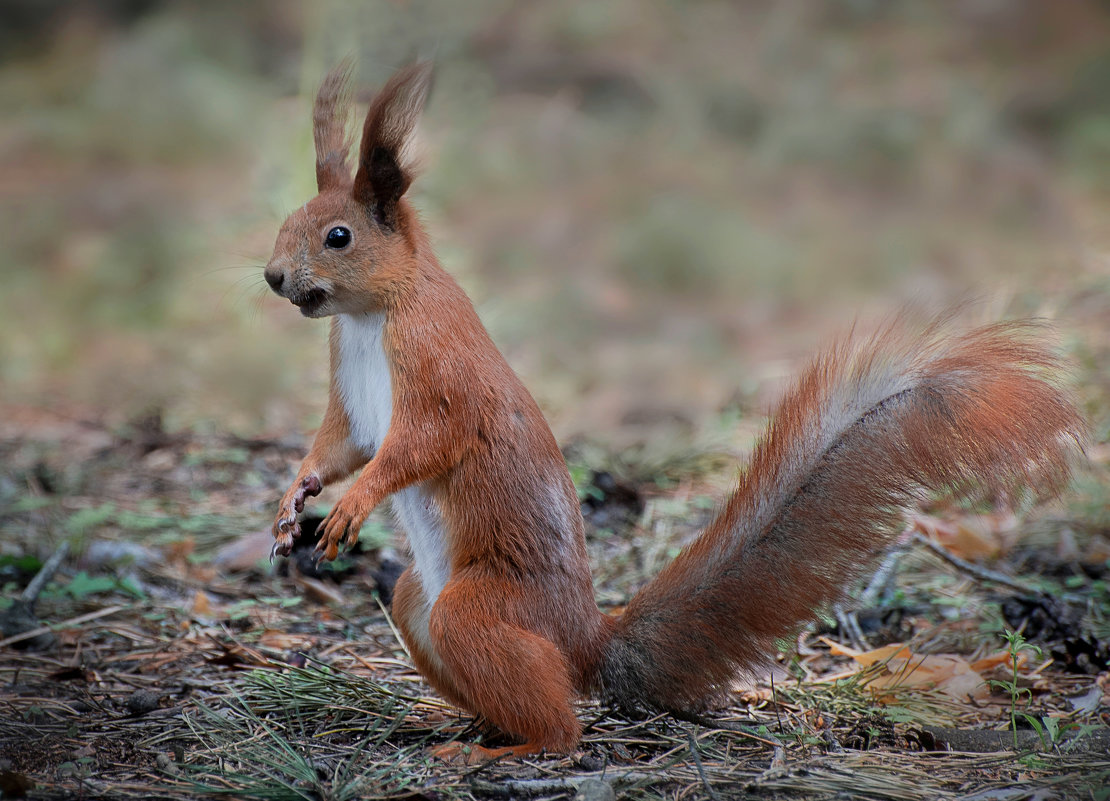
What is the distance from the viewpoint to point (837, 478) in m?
1.99

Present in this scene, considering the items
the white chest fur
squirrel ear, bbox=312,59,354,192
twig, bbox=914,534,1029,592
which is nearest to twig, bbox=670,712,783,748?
the white chest fur

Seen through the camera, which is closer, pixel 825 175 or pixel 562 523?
pixel 562 523

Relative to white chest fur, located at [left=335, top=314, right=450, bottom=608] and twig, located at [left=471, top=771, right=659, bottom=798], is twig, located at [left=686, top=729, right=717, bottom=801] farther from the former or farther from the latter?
white chest fur, located at [left=335, top=314, right=450, bottom=608]

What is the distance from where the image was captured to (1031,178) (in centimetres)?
859

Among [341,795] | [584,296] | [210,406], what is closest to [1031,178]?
[584,296]

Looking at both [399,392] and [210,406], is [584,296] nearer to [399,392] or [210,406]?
[210,406]

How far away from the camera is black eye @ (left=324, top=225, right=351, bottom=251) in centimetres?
219

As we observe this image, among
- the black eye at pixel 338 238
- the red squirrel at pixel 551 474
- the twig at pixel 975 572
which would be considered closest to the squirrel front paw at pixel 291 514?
the red squirrel at pixel 551 474

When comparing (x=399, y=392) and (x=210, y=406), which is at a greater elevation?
(x=210, y=406)

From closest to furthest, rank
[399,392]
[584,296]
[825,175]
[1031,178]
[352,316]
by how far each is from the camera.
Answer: [399,392] → [352,316] → [584,296] → [1031,178] → [825,175]

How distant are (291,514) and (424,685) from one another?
0.53 m

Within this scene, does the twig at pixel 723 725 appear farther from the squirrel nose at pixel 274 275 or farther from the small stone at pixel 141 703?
the squirrel nose at pixel 274 275

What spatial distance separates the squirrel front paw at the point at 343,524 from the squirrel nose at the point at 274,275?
18.8 inches

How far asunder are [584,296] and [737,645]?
18.7 ft
